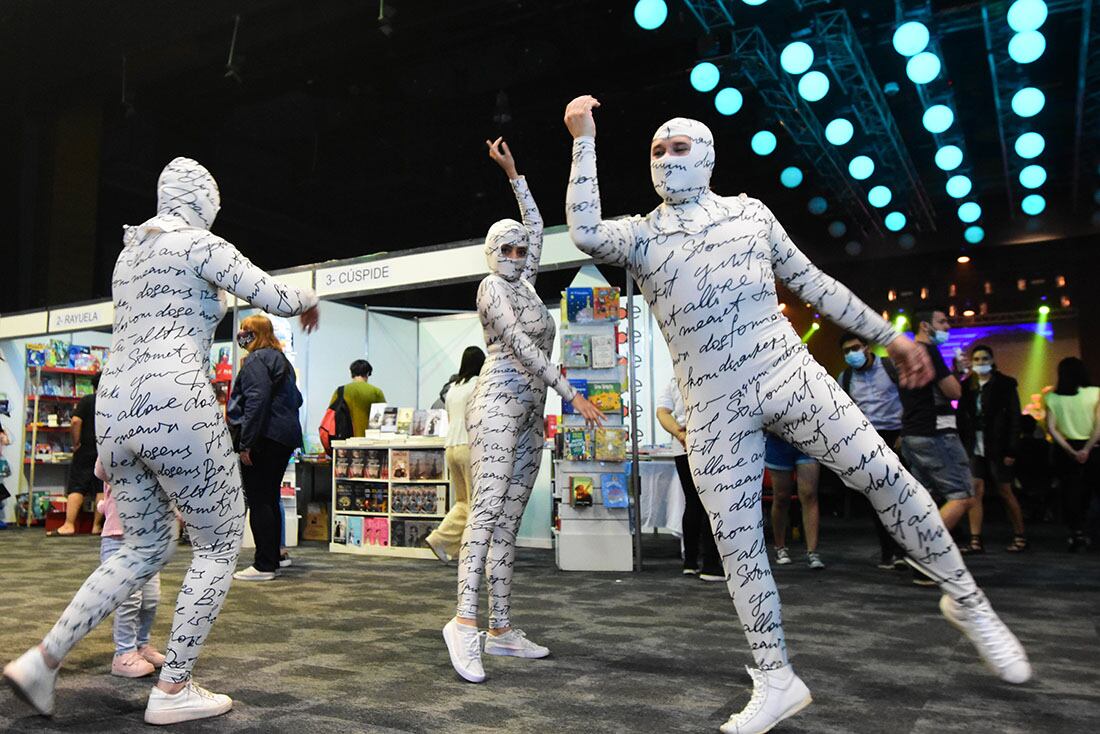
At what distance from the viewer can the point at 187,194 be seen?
7.50 feet

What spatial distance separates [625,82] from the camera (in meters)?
9.25

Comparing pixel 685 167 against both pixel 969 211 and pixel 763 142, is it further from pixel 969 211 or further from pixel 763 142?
pixel 969 211

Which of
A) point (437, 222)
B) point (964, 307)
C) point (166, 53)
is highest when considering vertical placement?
point (166, 53)

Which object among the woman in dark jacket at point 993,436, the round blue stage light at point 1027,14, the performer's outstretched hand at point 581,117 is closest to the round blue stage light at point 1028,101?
the round blue stage light at point 1027,14

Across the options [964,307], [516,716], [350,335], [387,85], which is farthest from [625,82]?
[516,716]

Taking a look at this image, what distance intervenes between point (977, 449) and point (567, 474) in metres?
3.29

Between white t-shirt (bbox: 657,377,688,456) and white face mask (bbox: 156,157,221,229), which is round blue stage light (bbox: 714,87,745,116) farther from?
white face mask (bbox: 156,157,221,229)

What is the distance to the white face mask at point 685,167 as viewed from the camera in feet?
7.00

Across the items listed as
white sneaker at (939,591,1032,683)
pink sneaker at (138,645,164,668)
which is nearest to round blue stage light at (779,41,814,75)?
white sneaker at (939,591,1032,683)

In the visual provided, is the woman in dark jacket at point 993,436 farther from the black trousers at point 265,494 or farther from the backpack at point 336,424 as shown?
the backpack at point 336,424

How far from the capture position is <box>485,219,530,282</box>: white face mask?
2924mm

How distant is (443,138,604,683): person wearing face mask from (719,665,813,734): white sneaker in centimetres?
92

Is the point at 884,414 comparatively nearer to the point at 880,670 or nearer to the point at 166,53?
the point at 880,670

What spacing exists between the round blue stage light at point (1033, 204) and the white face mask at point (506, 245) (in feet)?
34.2
